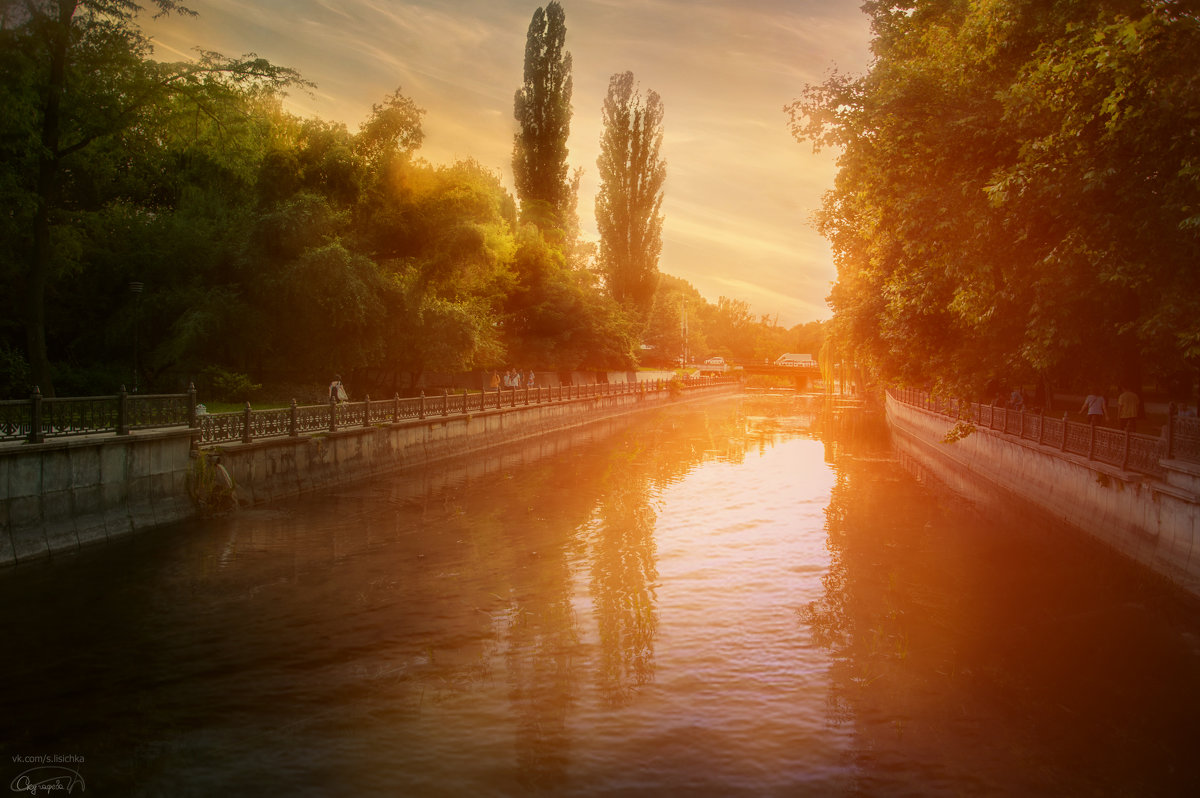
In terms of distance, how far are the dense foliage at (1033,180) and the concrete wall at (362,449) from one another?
15.5 m

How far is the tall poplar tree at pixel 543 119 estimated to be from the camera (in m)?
56.9

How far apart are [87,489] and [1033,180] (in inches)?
696

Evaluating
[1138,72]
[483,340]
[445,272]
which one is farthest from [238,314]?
[1138,72]

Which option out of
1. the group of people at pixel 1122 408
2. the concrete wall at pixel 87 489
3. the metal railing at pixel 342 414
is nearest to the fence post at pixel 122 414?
the concrete wall at pixel 87 489

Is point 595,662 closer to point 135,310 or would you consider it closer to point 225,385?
point 225,385

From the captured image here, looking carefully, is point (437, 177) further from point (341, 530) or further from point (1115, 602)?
point (1115, 602)

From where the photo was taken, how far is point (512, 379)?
5094 centimetres

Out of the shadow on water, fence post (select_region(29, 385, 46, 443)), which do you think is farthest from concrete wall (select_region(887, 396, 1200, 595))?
fence post (select_region(29, 385, 46, 443))

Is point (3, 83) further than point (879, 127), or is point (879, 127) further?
point (879, 127)

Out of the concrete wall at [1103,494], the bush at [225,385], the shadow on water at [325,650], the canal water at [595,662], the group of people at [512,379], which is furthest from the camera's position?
the group of people at [512,379]

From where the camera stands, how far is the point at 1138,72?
43.9ft

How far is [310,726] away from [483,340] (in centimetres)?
3464
